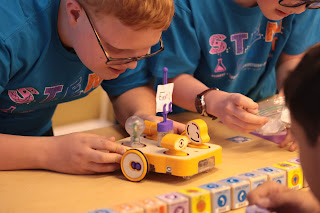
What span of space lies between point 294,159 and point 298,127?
37 cm

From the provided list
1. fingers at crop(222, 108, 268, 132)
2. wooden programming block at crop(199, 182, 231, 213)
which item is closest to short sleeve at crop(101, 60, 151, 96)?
fingers at crop(222, 108, 268, 132)

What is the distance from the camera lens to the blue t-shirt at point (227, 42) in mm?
A: 1302

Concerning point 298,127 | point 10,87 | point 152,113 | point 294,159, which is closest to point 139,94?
point 152,113

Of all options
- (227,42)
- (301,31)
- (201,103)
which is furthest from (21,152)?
(301,31)

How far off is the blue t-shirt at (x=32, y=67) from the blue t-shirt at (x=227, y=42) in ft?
0.63

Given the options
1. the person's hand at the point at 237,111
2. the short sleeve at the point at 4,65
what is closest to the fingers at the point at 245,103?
the person's hand at the point at 237,111

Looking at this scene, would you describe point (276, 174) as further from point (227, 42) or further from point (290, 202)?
point (227, 42)

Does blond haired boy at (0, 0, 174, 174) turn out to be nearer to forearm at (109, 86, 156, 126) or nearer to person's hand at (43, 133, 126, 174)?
person's hand at (43, 133, 126, 174)

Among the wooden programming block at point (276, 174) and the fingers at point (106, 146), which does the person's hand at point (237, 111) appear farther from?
the fingers at point (106, 146)

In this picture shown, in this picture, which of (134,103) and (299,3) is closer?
(299,3)

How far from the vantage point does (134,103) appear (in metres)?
1.28

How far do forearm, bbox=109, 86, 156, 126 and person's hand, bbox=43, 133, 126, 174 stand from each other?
0.26m

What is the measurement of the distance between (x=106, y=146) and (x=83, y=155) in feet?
0.17

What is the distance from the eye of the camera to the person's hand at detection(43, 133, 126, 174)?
980 mm
